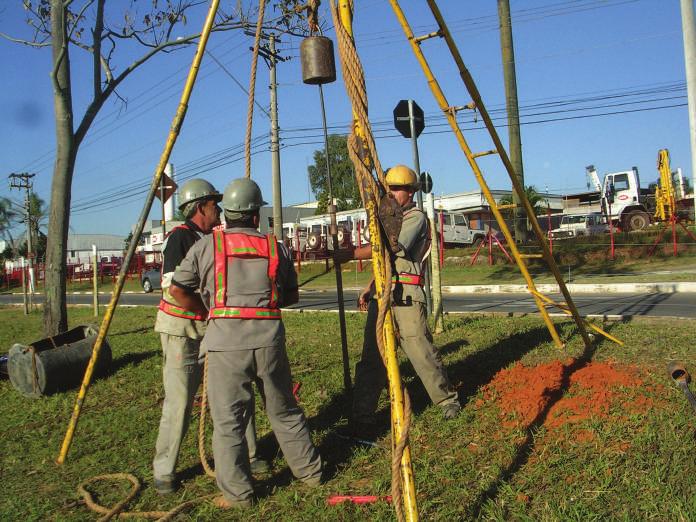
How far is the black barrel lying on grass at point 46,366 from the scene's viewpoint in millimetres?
7039

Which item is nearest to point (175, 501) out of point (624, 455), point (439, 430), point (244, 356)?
point (244, 356)

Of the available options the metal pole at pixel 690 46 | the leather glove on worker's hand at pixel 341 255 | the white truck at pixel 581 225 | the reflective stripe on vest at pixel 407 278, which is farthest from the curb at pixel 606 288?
the white truck at pixel 581 225

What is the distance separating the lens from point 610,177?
1141 inches

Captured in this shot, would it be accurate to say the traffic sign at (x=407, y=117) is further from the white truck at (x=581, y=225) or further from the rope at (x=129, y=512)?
the white truck at (x=581, y=225)

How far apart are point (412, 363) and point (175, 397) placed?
5.84 ft

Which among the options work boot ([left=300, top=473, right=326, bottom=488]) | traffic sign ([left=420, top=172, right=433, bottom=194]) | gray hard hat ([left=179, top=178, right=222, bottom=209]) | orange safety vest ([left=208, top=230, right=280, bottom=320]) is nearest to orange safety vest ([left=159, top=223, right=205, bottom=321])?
gray hard hat ([left=179, top=178, right=222, bottom=209])

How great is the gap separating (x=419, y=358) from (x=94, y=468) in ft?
8.48

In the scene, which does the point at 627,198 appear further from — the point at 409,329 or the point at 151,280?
the point at 409,329

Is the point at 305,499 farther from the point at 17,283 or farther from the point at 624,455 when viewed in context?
the point at 17,283

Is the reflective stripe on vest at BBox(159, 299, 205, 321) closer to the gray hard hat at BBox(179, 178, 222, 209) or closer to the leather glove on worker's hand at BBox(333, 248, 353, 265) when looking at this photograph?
the gray hard hat at BBox(179, 178, 222, 209)

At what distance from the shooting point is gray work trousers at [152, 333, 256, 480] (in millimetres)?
4215

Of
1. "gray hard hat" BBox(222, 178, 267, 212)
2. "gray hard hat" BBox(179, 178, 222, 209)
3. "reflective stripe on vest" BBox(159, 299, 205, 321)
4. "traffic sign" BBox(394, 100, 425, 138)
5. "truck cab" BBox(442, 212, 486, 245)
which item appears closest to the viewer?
"gray hard hat" BBox(222, 178, 267, 212)

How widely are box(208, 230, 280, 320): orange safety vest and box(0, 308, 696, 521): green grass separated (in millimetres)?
1160

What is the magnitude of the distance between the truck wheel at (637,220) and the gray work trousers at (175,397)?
26.3 m
